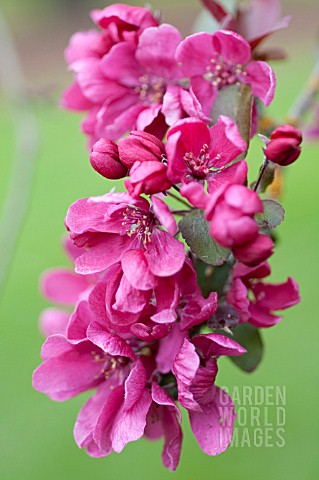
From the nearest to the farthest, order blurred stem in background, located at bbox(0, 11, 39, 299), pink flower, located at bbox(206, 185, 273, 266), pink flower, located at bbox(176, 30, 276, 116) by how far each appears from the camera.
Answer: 1. pink flower, located at bbox(206, 185, 273, 266)
2. pink flower, located at bbox(176, 30, 276, 116)
3. blurred stem in background, located at bbox(0, 11, 39, 299)

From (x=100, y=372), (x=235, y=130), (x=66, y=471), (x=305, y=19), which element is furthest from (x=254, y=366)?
(x=305, y=19)

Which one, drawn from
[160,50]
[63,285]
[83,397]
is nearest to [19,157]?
[63,285]

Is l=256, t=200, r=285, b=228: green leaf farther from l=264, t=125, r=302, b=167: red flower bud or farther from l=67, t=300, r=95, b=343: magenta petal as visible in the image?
l=67, t=300, r=95, b=343: magenta petal

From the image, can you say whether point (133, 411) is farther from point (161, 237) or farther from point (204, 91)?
point (204, 91)

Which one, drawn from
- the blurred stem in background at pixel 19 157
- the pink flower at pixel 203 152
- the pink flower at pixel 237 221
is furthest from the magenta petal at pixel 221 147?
the blurred stem in background at pixel 19 157

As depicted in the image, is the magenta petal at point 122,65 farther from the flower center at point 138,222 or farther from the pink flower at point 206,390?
the pink flower at point 206,390

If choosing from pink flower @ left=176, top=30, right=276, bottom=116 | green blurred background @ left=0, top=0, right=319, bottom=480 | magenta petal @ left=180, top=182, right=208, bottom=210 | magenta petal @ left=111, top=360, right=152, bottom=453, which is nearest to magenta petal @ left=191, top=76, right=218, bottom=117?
pink flower @ left=176, top=30, right=276, bottom=116
